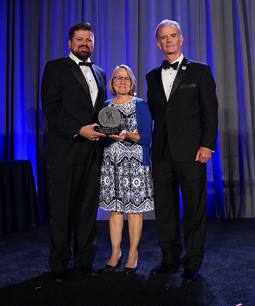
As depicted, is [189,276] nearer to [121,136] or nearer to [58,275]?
[58,275]

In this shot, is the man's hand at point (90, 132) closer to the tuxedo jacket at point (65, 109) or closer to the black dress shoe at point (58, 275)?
the tuxedo jacket at point (65, 109)

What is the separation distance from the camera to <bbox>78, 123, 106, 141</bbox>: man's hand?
2355mm

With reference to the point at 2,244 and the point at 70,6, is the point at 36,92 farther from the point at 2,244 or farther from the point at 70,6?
the point at 2,244

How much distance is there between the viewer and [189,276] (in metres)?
2.36

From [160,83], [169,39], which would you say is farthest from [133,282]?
[169,39]

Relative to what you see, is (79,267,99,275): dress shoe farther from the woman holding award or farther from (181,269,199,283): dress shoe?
(181,269,199,283): dress shoe

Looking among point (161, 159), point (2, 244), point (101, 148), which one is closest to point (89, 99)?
point (101, 148)

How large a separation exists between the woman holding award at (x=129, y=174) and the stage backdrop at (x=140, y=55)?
8.07ft

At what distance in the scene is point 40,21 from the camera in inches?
201

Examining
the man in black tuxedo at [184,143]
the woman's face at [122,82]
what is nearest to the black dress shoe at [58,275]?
the man in black tuxedo at [184,143]

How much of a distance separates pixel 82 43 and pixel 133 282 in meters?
1.54

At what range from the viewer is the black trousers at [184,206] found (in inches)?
97.0

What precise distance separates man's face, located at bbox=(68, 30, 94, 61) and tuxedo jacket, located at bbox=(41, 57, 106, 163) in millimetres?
92

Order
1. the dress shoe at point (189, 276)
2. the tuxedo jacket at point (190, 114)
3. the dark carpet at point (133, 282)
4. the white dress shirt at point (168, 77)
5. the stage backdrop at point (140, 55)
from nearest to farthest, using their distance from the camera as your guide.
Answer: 1. the dark carpet at point (133, 282)
2. the dress shoe at point (189, 276)
3. the tuxedo jacket at point (190, 114)
4. the white dress shirt at point (168, 77)
5. the stage backdrop at point (140, 55)
